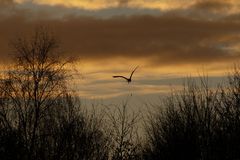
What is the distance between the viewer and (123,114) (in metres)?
52.0

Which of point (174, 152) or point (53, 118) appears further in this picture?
point (53, 118)

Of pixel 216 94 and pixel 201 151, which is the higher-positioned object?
pixel 216 94

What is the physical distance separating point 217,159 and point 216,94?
3.93m

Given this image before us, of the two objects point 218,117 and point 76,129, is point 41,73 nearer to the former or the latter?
point 76,129

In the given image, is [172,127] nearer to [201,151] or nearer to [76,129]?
[201,151]

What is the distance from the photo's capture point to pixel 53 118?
49.5m

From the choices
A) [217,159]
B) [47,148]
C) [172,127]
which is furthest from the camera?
[47,148]

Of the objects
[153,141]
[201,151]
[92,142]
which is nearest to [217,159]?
[201,151]

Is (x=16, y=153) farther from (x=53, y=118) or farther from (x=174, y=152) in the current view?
(x=174, y=152)

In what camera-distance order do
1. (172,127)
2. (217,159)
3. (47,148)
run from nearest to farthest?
(217,159) → (172,127) → (47,148)

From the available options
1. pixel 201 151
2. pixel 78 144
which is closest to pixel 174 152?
pixel 201 151

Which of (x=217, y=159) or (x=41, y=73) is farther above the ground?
(x=41, y=73)

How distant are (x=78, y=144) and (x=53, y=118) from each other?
8.84ft

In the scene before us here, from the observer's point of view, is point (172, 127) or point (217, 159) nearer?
point (217, 159)
